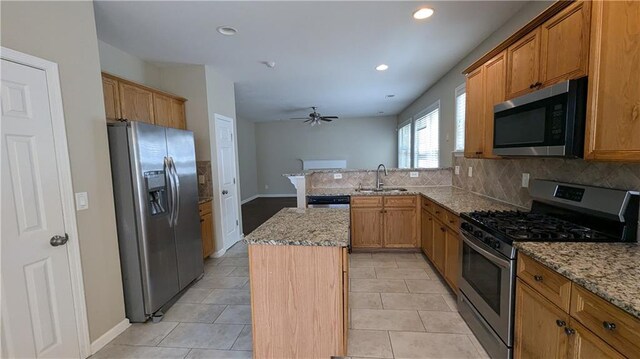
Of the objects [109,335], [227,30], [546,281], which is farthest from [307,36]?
→ [109,335]

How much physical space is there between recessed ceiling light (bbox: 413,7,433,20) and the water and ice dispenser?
105 inches

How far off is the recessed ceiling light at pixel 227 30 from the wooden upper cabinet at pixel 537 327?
298 centimetres

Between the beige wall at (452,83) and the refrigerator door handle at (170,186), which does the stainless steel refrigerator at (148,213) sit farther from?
the beige wall at (452,83)

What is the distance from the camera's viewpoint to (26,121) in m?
1.60

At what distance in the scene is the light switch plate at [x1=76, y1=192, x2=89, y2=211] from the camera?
1893 millimetres

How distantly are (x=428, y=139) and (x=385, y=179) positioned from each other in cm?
174

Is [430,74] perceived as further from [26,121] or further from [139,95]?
[26,121]

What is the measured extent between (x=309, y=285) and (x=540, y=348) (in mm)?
1225

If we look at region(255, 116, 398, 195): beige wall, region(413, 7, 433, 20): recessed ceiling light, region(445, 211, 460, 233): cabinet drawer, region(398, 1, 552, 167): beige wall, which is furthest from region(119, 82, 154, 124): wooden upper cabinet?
region(255, 116, 398, 195): beige wall

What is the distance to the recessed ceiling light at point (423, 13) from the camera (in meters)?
2.29

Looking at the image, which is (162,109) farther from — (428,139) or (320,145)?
(320,145)

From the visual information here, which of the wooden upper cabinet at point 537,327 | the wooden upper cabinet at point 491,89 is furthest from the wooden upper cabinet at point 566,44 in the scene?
the wooden upper cabinet at point 537,327

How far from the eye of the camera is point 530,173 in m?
2.27

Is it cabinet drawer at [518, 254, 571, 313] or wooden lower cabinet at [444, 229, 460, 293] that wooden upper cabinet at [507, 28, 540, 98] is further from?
wooden lower cabinet at [444, 229, 460, 293]
